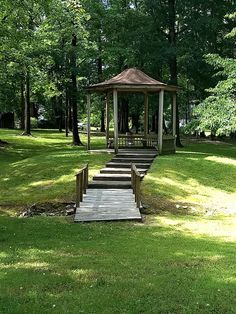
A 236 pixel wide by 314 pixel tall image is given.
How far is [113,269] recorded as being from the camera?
6.79 m

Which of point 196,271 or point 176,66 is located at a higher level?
point 176,66

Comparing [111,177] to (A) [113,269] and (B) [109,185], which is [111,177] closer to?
(B) [109,185]

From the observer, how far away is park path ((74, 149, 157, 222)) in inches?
476

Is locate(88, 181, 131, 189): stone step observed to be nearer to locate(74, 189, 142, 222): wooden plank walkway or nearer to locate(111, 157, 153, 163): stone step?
locate(74, 189, 142, 222): wooden plank walkway

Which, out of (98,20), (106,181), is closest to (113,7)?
(98,20)

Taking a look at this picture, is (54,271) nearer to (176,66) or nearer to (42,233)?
(42,233)

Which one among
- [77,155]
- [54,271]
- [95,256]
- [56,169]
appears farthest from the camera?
[77,155]

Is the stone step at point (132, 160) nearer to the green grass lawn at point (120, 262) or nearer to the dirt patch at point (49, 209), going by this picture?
the green grass lawn at point (120, 262)

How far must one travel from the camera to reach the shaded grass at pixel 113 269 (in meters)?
5.30

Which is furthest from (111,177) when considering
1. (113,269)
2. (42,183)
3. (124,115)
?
(124,115)

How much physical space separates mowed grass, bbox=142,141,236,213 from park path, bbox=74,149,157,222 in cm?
68

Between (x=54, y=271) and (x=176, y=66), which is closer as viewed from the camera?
Result: (x=54, y=271)

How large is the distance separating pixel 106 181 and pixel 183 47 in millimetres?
17394

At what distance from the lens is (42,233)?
32.0ft
